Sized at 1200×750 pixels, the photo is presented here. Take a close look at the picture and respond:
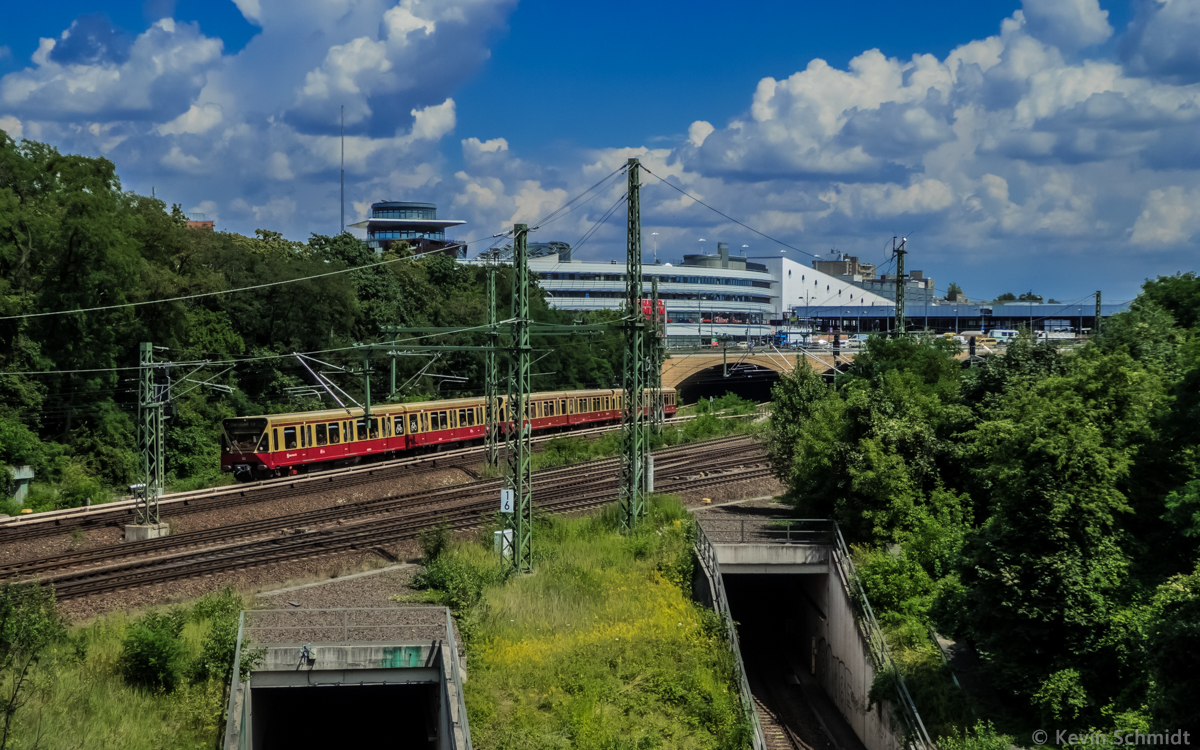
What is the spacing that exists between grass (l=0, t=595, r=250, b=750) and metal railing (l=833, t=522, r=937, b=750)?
33.7ft

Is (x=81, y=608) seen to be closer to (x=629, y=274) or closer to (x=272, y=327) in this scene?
(x=629, y=274)

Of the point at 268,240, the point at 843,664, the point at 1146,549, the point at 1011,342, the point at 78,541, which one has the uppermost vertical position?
the point at 268,240

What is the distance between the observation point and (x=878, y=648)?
59.8ft

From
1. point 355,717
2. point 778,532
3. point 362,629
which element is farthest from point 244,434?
point 778,532

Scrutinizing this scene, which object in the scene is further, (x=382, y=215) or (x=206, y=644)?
(x=382, y=215)

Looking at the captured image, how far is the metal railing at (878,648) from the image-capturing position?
15.0 m

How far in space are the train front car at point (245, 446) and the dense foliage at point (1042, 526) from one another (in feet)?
62.1

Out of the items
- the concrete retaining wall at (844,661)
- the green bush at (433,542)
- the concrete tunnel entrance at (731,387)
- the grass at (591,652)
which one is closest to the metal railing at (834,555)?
the concrete retaining wall at (844,661)

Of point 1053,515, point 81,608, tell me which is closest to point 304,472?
point 81,608

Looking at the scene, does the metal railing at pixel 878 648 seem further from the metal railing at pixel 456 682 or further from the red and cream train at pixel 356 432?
the red and cream train at pixel 356 432

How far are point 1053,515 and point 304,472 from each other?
28.2 m

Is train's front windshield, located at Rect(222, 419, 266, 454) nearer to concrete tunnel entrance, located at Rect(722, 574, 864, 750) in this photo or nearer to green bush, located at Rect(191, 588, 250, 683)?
concrete tunnel entrance, located at Rect(722, 574, 864, 750)

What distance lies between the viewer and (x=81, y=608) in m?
18.2

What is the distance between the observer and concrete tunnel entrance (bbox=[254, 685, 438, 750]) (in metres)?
18.0
